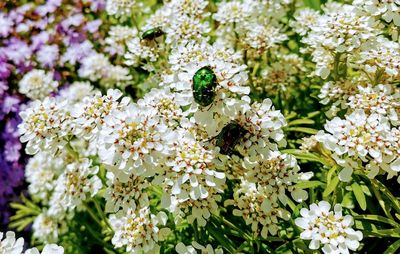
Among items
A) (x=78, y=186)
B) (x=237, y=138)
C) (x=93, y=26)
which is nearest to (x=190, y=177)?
(x=237, y=138)

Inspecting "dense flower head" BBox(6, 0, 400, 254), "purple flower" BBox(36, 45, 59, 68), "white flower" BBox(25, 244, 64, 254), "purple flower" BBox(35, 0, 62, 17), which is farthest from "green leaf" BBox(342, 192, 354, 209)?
"purple flower" BBox(35, 0, 62, 17)

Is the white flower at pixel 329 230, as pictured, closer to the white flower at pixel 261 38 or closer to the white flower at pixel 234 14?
the white flower at pixel 261 38

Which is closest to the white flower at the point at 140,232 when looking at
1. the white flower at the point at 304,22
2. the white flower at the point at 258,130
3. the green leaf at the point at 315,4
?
the white flower at the point at 258,130

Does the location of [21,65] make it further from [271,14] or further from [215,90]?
[215,90]

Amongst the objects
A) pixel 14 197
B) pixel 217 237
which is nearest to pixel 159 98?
pixel 217 237

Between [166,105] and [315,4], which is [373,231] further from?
[315,4]

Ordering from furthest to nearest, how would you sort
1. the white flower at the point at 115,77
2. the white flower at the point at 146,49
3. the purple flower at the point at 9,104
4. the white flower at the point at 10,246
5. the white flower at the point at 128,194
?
the purple flower at the point at 9,104 → the white flower at the point at 115,77 → the white flower at the point at 146,49 → the white flower at the point at 128,194 → the white flower at the point at 10,246

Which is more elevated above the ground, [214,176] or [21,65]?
[214,176]
